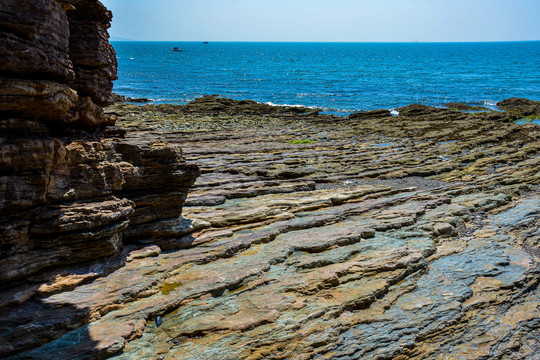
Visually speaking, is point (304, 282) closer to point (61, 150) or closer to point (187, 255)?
point (187, 255)

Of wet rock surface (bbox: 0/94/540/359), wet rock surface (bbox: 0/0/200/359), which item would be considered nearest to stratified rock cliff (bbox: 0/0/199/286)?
wet rock surface (bbox: 0/0/200/359)

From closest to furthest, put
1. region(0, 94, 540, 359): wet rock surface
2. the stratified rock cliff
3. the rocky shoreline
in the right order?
the stratified rock cliff < the rocky shoreline < region(0, 94, 540, 359): wet rock surface

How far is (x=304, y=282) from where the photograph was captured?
44.5 ft

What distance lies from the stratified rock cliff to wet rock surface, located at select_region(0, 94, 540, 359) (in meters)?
0.48

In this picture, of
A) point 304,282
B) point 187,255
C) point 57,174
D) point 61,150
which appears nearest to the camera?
point 61,150

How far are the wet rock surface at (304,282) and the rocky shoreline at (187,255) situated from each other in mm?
54

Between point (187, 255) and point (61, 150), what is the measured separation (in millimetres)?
5527

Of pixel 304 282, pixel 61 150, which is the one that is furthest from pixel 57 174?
pixel 304 282

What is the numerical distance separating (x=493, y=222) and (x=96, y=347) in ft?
59.8

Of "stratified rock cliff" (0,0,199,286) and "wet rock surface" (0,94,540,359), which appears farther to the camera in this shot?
"wet rock surface" (0,94,540,359)

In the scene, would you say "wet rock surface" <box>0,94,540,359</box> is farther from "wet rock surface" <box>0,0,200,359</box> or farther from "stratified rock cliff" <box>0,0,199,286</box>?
"stratified rock cliff" <box>0,0,199,286</box>

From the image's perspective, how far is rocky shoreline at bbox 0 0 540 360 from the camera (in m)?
10.9

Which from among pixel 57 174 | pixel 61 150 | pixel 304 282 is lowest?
pixel 304 282

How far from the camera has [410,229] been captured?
60.6 ft
